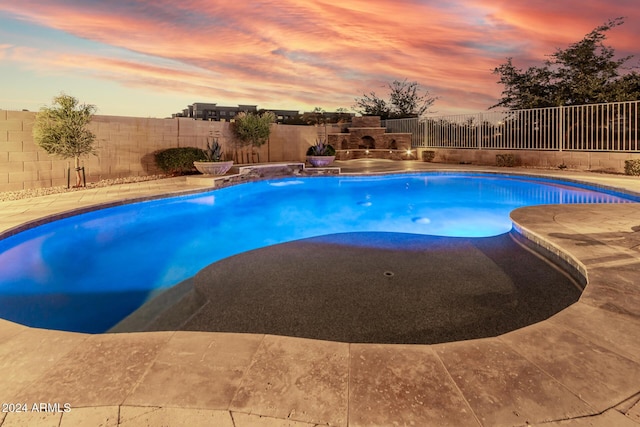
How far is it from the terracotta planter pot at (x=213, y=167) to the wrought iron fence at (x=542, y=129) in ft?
35.7

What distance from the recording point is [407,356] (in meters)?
2.05

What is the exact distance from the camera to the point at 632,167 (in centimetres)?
1111

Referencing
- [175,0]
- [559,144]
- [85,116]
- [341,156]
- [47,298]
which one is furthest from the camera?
[341,156]

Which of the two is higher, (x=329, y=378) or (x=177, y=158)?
(x=177, y=158)

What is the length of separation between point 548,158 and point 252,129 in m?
11.0

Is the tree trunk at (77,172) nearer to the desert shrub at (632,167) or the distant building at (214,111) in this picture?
the desert shrub at (632,167)

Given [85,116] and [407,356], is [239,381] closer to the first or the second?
[407,356]

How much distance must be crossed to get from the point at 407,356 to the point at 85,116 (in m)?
10.1

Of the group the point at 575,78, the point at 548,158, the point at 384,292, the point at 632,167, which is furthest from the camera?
the point at 575,78

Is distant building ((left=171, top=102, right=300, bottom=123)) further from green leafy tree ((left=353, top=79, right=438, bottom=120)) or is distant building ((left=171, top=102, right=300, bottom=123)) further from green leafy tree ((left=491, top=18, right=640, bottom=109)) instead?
green leafy tree ((left=491, top=18, right=640, bottom=109))

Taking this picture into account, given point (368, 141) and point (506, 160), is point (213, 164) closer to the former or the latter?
point (506, 160)

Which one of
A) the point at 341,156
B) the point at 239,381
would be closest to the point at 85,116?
the point at 239,381

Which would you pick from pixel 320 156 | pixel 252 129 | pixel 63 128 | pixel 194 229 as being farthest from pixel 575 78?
pixel 63 128

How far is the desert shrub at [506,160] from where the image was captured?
14782 millimetres
